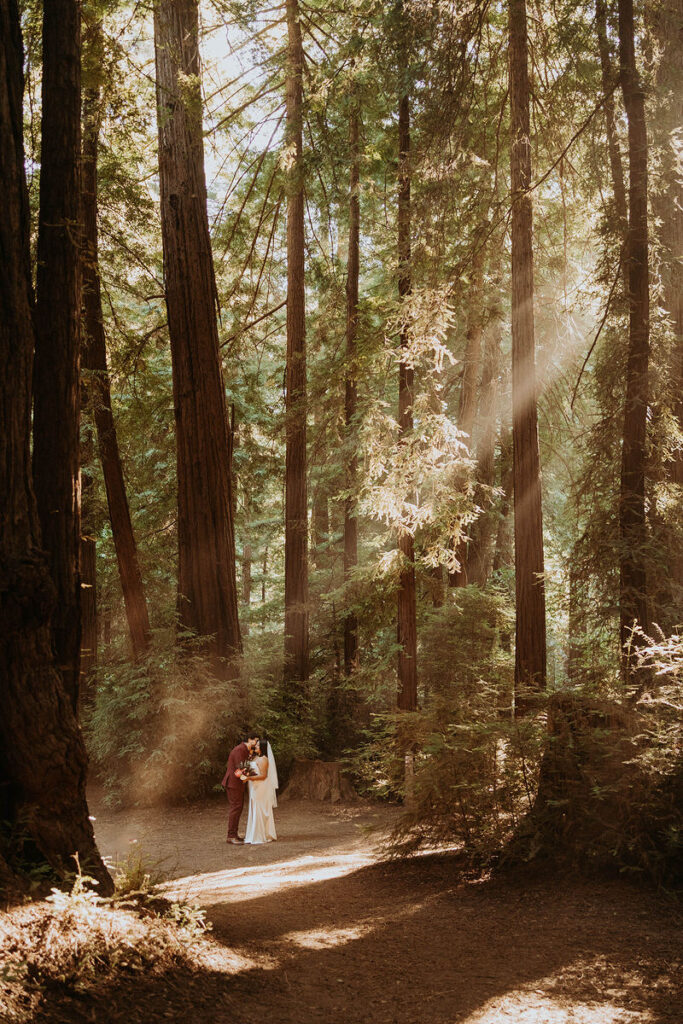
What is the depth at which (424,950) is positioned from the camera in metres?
5.43

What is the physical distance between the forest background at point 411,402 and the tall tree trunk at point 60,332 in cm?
8

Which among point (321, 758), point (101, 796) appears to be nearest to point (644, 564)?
point (321, 758)

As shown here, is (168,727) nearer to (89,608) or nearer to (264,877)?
(89,608)

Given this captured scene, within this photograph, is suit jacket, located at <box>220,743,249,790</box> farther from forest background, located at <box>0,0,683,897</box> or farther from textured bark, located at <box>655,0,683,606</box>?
textured bark, located at <box>655,0,683,606</box>

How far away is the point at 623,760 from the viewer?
6426 mm

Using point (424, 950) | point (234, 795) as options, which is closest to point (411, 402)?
point (234, 795)

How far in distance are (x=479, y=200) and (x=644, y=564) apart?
20.2 feet

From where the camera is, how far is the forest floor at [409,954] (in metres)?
3.99

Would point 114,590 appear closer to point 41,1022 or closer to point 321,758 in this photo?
point 321,758

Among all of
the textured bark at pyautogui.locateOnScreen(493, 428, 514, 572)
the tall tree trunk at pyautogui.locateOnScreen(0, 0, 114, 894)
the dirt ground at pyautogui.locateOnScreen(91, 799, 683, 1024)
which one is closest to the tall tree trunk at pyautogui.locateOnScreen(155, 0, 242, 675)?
the dirt ground at pyautogui.locateOnScreen(91, 799, 683, 1024)

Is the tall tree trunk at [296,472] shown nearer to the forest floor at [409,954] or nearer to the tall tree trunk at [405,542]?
the tall tree trunk at [405,542]

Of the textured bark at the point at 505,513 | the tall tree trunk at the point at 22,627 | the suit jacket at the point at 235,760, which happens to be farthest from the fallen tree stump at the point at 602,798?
the textured bark at the point at 505,513

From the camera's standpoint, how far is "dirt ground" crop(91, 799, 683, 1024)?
13.6 feet

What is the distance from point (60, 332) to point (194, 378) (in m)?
7.31
